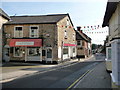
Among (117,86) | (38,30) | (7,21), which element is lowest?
(117,86)

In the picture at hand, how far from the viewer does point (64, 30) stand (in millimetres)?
29859

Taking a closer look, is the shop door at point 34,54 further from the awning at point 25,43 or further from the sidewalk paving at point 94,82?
the sidewalk paving at point 94,82

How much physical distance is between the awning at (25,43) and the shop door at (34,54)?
1.05 m

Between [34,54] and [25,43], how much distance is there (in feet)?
6.80

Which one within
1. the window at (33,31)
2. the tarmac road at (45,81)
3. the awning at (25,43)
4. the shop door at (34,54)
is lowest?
the tarmac road at (45,81)

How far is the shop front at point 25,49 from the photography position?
81.4 feet

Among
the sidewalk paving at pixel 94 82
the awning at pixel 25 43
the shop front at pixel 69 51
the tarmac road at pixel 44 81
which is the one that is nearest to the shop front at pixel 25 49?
the awning at pixel 25 43

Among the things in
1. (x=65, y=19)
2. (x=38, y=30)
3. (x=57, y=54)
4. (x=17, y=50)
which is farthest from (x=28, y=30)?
(x=65, y=19)

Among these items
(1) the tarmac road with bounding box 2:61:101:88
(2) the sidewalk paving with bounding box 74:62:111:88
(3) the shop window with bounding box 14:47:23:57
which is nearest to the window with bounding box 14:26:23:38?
(3) the shop window with bounding box 14:47:23:57

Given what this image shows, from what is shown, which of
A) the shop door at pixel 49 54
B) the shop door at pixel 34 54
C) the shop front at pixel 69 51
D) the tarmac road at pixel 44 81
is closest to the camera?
the tarmac road at pixel 44 81

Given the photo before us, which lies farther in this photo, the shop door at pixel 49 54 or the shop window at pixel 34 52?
the shop window at pixel 34 52

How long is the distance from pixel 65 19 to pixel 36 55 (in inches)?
345

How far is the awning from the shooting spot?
24.5 m

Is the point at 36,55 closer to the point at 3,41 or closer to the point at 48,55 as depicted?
the point at 48,55
